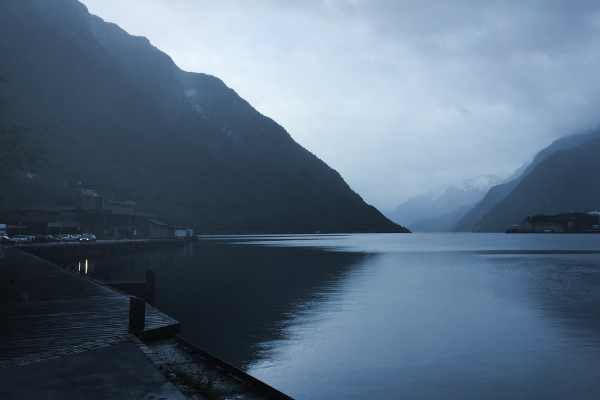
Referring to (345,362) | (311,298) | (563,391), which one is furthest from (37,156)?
(563,391)

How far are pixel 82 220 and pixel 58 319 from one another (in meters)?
146

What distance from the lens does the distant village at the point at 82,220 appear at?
133375 mm

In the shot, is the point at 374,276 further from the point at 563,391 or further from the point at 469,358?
the point at 563,391

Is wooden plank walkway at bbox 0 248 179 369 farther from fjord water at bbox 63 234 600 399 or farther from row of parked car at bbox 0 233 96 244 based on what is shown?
row of parked car at bbox 0 233 96 244

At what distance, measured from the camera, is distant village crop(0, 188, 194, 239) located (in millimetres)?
133375

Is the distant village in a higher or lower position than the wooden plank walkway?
higher

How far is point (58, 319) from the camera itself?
63.2ft

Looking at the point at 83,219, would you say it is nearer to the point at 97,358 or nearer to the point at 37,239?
the point at 37,239

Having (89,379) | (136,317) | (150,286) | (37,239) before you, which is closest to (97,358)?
(89,379)

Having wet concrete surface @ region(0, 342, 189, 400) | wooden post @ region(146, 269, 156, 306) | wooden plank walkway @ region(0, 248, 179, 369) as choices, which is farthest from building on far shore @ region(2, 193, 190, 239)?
wet concrete surface @ region(0, 342, 189, 400)

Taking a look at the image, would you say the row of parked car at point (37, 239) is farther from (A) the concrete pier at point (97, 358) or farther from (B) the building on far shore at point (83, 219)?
(A) the concrete pier at point (97, 358)

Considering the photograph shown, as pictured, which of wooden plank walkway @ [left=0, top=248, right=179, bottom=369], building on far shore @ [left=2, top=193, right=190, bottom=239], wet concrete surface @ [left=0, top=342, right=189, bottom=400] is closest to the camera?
wet concrete surface @ [left=0, top=342, right=189, bottom=400]

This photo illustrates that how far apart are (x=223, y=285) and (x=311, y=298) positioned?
11914mm

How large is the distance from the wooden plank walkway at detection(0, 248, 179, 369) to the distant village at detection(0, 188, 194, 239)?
362ft
